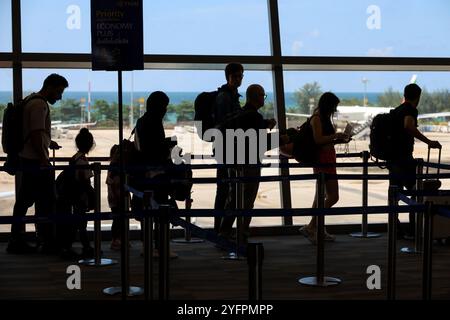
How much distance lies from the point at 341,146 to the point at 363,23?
→ 5.00ft

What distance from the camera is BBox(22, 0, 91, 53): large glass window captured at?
8.60m

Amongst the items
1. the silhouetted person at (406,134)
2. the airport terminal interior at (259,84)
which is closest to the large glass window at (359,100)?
the airport terminal interior at (259,84)

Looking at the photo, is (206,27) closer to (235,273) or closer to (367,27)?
(367,27)

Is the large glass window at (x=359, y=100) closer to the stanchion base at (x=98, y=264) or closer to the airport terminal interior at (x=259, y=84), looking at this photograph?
the airport terminal interior at (x=259, y=84)

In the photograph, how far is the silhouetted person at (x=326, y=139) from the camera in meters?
7.93

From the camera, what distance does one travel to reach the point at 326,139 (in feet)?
26.0

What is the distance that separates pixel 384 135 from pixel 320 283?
2494mm

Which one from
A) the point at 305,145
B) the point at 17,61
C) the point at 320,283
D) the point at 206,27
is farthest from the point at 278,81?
the point at 320,283

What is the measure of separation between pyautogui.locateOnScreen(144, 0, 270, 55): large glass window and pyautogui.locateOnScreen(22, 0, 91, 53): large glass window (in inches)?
26.4

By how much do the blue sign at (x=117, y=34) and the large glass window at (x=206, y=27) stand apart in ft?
10.7

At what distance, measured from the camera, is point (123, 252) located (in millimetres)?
5332

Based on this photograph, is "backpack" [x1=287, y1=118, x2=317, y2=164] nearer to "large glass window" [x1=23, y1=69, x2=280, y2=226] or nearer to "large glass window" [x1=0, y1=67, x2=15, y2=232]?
"large glass window" [x1=23, y1=69, x2=280, y2=226]

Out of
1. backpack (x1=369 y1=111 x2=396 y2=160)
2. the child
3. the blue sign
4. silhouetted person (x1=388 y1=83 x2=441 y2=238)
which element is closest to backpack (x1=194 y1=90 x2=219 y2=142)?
the child
